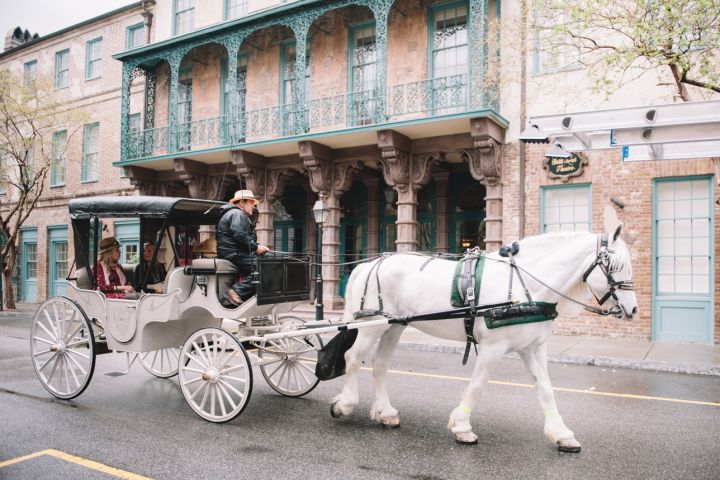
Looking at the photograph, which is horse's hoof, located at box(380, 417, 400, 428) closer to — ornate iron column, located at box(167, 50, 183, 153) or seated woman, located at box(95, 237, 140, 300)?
seated woman, located at box(95, 237, 140, 300)

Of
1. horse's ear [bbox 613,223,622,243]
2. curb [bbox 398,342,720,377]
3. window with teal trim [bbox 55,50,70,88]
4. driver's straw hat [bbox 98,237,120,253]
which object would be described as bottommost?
curb [bbox 398,342,720,377]

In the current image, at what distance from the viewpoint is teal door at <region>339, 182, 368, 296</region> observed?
698 inches

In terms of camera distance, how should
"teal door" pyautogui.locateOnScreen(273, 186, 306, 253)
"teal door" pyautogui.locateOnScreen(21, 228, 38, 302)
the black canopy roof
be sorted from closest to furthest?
1. the black canopy roof
2. "teal door" pyautogui.locateOnScreen(273, 186, 306, 253)
3. "teal door" pyautogui.locateOnScreen(21, 228, 38, 302)

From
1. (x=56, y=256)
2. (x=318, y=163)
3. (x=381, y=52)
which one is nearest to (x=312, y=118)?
(x=318, y=163)

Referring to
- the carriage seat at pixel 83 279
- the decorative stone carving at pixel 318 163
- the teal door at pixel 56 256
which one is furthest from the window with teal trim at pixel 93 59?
the carriage seat at pixel 83 279

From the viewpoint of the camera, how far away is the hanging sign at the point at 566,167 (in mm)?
12375

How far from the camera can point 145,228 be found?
7188 mm

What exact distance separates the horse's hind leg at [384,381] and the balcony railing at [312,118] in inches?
327

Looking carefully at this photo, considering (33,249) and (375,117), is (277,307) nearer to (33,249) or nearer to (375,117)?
(375,117)

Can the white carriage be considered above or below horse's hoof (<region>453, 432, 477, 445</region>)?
above

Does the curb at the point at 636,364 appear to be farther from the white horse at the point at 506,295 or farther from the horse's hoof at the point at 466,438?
the horse's hoof at the point at 466,438

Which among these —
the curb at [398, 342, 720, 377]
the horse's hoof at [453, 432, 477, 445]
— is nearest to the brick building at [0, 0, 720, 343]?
the curb at [398, 342, 720, 377]

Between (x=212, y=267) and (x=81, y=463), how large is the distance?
7.29ft

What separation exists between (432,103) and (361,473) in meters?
10.9
